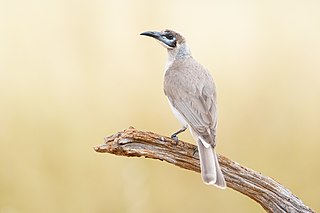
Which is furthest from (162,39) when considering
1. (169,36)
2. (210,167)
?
(210,167)

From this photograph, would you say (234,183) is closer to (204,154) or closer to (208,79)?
(204,154)

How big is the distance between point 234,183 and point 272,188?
0.13 metres

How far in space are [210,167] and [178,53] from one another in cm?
62

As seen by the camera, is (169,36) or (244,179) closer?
(244,179)

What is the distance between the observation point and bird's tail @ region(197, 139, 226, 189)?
5.86 feet

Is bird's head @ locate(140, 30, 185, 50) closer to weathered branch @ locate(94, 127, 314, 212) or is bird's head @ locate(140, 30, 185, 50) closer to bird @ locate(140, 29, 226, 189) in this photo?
bird @ locate(140, 29, 226, 189)

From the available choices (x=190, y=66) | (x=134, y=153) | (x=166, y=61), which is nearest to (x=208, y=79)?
(x=190, y=66)

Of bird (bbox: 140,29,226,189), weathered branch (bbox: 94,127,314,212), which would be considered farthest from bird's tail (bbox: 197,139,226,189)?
weathered branch (bbox: 94,127,314,212)

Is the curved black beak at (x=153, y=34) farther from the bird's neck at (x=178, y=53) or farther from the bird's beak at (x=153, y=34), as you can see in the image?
the bird's neck at (x=178, y=53)

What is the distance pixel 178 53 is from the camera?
229 cm

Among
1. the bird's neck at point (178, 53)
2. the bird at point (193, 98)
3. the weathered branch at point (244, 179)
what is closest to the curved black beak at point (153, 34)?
the bird at point (193, 98)

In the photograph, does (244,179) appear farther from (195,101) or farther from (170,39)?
(170,39)

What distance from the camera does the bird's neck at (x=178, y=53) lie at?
2277 millimetres

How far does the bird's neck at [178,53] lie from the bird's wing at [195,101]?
0.33 feet
